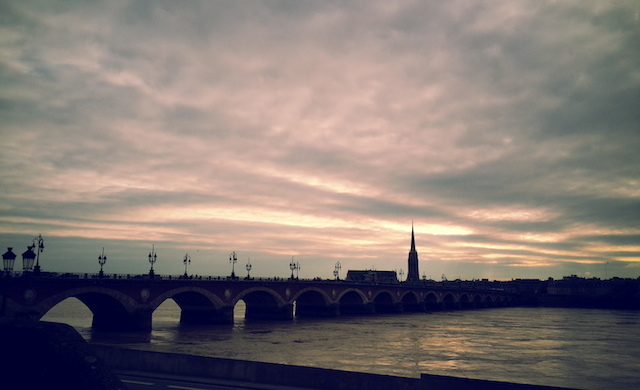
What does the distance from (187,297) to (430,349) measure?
3924cm

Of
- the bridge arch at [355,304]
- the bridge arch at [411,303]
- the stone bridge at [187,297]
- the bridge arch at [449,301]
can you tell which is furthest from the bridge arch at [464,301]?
the bridge arch at [355,304]

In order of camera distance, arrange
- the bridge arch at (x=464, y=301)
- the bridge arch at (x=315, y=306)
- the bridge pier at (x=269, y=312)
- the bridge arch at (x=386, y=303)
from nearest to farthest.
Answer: the bridge pier at (x=269, y=312) → the bridge arch at (x=315, y=306) → the bridge arch at (x=386, y=303) → the bridge arch at (x=464, y=301)

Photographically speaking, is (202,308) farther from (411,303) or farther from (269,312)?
(411,303)

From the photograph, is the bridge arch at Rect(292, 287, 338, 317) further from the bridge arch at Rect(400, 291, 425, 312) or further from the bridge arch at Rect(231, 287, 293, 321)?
the bridge arch at Rect(400, 291, 425, 312)

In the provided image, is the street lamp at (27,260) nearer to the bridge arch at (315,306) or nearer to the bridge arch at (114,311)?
the bridge arch at (114,311)

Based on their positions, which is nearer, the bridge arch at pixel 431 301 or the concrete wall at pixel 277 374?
the concrete wall at pixel 277 374

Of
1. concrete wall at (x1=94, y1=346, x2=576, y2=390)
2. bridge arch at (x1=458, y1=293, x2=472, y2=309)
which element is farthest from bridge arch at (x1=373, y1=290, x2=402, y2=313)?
concrete wall at (x1=94, y1=346, x2=576, y2=390)

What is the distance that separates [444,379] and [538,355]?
33.0 m

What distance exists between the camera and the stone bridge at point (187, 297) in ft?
143

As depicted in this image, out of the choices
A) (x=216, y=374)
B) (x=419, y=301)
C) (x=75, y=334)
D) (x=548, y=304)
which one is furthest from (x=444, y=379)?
(x=548, y=304)

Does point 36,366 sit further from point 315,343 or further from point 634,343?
point 634,343

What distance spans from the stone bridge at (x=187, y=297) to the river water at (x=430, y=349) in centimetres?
310

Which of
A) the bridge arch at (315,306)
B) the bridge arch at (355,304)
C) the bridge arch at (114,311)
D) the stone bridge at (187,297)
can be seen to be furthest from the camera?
the bridge arch at (355,304)

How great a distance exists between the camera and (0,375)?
10367mm
